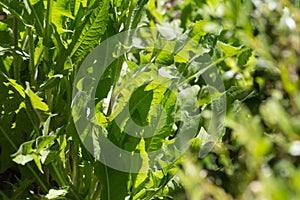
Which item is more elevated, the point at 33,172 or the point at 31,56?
the point at 31,56

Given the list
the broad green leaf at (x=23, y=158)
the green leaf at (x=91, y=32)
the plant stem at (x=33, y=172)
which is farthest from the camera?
the plant stem at (x=33, y=172)

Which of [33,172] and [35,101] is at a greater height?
[35,101]

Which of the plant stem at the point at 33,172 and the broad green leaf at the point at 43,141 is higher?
the broad green leaf at the point at 43,141

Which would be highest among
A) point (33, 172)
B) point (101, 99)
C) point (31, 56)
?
point (31, 56)

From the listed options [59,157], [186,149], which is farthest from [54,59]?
[186,149]

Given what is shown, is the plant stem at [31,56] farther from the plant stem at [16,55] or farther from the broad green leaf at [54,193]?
the broad green leaf at [54,193]

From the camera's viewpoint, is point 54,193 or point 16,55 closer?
point 54,193

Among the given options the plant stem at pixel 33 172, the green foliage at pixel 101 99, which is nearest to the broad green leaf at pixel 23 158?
the green foliage at pixel 101 99

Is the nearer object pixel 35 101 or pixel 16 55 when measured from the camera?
pixel 35 101

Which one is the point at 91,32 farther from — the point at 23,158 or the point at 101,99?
the point at 23,158

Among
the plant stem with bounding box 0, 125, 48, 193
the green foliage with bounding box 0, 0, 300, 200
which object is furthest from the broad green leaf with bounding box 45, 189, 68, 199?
the plant stem with bounding box 0, 125, 48, 193

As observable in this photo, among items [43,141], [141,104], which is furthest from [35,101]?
[141,104]

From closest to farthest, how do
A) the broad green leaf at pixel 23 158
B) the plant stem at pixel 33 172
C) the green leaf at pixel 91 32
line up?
the broad green leaf at pixel 23 158 → the green leaf at pixel 91 32 → the plant stem at pixel 33 172

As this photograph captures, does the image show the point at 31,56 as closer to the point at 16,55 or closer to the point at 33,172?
the point at 16,55
